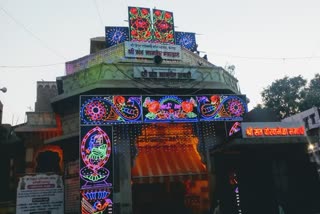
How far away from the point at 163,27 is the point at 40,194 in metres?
13.2

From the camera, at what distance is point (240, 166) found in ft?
52.9

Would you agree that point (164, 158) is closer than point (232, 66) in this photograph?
Yes

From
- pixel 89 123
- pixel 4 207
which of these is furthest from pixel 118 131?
pixel 4 207

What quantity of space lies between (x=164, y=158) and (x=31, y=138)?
884 cm

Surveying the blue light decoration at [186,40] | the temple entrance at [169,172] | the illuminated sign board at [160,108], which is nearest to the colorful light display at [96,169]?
the illuminated sign board at [160,108]

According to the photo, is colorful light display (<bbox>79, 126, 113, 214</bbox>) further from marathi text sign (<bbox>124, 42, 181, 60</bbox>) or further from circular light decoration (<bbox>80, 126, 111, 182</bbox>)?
marathi text sign (<bbox>124, 42, 181, 60</bbox>)

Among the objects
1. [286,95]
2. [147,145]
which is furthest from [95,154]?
[286,95]

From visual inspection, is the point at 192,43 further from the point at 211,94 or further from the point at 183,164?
the point at 183,164

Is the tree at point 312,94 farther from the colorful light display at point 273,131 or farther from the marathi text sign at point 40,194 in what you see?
the marathi text sign at point 40,194

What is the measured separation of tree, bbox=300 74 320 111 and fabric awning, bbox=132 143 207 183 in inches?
1217

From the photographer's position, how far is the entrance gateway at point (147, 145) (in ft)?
47.3

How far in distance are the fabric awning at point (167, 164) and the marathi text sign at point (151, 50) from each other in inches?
223

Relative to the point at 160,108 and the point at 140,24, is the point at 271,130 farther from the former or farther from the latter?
the point at 140,24

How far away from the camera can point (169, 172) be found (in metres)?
15.4
